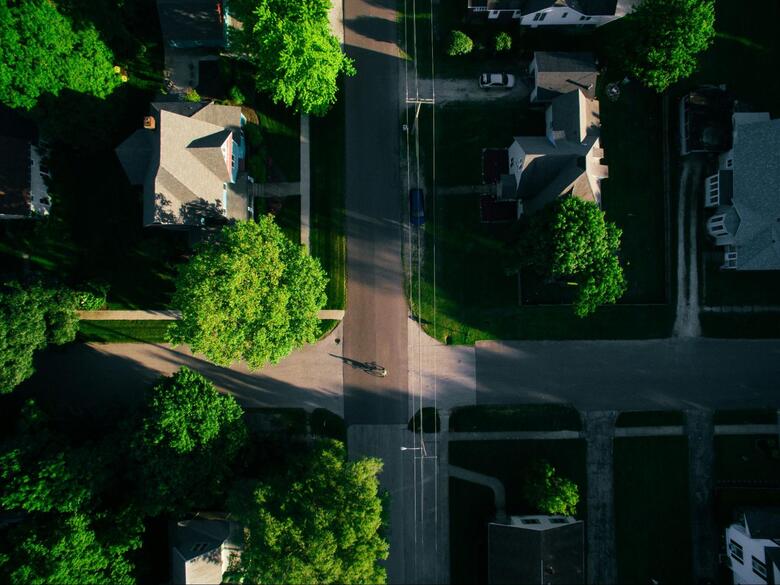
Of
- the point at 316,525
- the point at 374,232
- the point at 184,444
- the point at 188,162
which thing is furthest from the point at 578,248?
the point at 184,444

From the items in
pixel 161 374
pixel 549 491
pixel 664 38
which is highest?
pixel 664 38

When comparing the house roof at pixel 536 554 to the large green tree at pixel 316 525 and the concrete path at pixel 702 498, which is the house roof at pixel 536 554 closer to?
the large green tree at pixel 316 525

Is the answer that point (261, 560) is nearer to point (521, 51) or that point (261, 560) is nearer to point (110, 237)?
point (110, 237)

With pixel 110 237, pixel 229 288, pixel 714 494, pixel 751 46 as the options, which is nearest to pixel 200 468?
pixel 229 288

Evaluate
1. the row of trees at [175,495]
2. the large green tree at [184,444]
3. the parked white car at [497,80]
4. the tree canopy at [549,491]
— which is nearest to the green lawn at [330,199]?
the parked white car at [497,80]

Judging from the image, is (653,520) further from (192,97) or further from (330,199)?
(192,97)

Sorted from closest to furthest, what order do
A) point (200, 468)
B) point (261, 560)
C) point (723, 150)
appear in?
point (261, 560)
point (200, 468)
point (723, 150)
